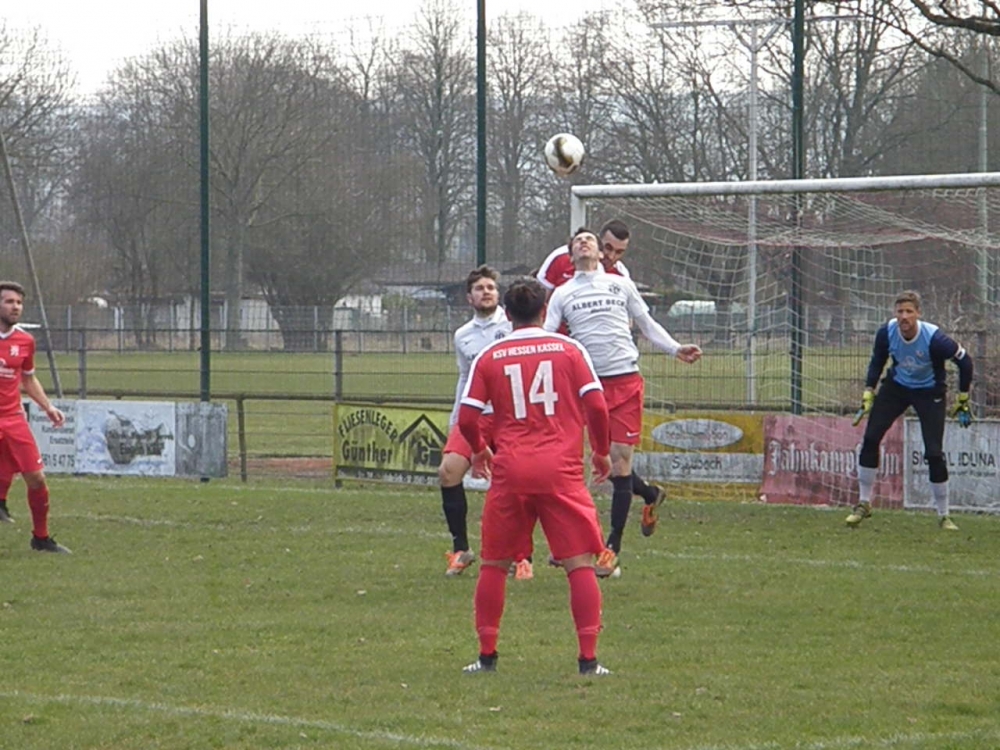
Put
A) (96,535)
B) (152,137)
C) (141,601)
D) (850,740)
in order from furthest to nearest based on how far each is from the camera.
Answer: (152,137), (96,535), (141,601), (850,740)

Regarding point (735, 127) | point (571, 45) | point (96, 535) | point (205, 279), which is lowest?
point (96, 535)

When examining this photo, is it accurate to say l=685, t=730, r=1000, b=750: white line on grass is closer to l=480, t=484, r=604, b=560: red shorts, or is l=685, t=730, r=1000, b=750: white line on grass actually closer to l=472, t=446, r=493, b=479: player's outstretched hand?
l=480, t=484, r=604, b=560: red shorts

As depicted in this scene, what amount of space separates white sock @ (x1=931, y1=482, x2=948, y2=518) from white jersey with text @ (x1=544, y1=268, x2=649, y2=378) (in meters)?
4.02

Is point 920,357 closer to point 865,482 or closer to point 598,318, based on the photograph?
point 865,482

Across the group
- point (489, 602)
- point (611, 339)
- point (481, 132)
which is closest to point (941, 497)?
point (611, 339)

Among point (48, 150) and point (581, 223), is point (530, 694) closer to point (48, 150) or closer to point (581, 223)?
point (581, 223)

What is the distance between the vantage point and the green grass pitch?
20.8ft

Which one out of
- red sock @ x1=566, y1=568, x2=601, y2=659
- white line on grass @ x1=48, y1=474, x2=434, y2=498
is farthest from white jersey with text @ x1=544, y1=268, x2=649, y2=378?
white line on grass @ x1=48, y1=474, x2=434, y2=498

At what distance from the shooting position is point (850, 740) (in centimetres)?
604

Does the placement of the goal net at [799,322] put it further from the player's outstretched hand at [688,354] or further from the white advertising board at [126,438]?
the white advertising board at [126,438]

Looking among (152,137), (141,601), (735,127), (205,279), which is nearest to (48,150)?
(152,137)

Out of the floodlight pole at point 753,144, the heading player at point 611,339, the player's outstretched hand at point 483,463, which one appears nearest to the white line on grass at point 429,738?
the player's outstretched hand at point 483,463

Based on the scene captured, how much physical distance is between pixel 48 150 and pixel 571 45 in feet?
47.3

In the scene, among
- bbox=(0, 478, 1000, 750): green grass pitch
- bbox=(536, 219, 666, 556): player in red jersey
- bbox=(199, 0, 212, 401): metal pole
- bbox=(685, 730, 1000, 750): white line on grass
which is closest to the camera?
bbox=(685, 730, 1000, 750): white line on grass
